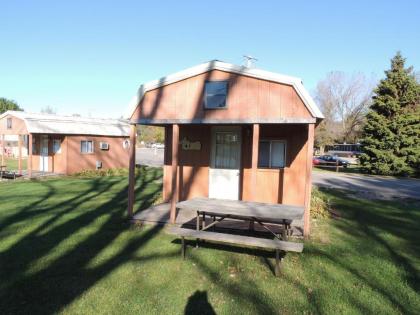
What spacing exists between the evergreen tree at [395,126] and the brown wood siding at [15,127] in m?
24.6

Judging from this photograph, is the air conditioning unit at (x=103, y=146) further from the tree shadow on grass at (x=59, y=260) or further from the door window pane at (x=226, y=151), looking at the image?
the door window pane at (x=226, y=151)

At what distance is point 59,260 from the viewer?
239 inches

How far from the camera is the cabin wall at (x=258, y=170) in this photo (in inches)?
386

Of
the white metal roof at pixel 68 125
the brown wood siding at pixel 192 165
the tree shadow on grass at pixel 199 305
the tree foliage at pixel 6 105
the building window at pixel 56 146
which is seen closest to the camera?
the tree shadow on grass at pixel 199 305

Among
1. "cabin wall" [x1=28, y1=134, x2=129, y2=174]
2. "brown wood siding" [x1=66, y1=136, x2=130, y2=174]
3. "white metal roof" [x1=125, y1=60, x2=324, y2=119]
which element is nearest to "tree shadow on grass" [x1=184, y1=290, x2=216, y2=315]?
"white metal roof" [x1=125, y1=60, x2=324, y2=119]

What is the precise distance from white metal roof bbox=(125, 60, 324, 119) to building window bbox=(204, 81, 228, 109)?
36cm

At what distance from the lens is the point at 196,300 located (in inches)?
185

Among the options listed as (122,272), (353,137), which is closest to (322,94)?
(353,137)

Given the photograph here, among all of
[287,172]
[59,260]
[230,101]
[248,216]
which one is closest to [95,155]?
[287,172]

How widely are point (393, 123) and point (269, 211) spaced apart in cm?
2283

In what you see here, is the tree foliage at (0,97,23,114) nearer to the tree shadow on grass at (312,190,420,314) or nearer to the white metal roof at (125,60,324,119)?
the white metal roof at (125,60,324,119)

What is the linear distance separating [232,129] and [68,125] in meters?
15.7

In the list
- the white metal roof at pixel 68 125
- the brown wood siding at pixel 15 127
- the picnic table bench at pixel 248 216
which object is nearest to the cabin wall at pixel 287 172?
the picnic table bench at pixel 248 216

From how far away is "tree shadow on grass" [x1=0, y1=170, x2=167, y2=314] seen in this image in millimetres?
4645
